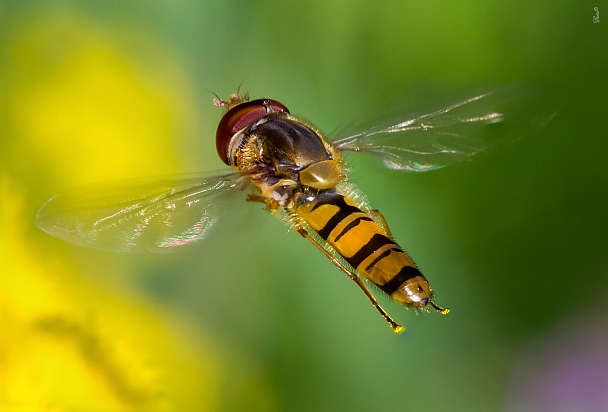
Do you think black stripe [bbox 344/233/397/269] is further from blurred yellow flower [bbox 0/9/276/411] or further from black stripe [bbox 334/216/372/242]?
blurred yellow flower [bbox 0/9/276/411]

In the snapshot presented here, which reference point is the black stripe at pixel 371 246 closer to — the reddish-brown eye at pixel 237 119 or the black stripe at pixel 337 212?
the black stripe at pixel 337 212

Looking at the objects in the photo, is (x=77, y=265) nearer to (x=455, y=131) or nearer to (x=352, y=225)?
(x=352, y=225)

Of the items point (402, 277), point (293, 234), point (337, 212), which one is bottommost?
point (402, 277)

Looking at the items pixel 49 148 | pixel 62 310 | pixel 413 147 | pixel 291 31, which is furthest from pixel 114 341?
pixel 291 31

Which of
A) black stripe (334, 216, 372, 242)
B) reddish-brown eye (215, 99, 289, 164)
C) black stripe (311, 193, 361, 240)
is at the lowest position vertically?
black stripe (334, 216, 372, 242)

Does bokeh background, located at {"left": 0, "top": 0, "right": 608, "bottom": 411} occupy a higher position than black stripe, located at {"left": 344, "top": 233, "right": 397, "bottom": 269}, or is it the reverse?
bokeh background, located at {"left": 0, "top": 0, "right": 608, "bottom": 411}

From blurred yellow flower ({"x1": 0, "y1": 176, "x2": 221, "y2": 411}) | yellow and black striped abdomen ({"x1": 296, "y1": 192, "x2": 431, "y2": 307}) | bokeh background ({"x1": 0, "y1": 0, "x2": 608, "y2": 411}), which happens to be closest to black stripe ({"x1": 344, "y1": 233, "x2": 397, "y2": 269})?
yellow and black striped abdomen ({"x1": 296, "y1": 192, "x2": 431, "y2": 307})

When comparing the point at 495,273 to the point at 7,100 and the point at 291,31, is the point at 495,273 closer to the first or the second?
the point at 291,31

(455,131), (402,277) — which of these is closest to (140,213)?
(402,277)
